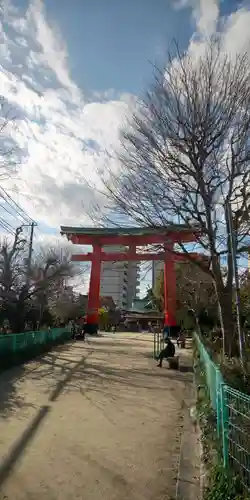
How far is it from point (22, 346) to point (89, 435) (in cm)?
929

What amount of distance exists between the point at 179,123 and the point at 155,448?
7.43m

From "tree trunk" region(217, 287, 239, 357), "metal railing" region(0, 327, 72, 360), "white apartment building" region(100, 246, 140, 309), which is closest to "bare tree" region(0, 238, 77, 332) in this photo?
"metal railing" region(0, 327, 72, 360)

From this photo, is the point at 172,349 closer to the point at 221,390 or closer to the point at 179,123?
the point at 179,123

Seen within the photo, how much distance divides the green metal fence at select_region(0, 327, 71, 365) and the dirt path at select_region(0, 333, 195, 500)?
1.39m

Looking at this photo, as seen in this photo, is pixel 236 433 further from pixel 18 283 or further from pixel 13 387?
pixel 18 283

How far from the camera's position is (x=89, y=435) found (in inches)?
231

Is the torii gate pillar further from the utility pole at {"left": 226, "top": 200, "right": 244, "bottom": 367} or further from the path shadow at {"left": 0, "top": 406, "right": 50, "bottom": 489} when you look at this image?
the path shadow at {"left": 0, "top": 406, "right": 50, "bottom": 489}

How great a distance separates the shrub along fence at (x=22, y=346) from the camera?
40.5 ft

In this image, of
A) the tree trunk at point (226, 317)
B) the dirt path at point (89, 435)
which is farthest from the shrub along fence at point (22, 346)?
the tree trunk at point (226, 317)

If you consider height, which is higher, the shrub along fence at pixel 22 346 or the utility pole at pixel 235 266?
the utility pole at pixel 235 266

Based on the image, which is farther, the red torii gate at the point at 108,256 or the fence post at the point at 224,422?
the red torii gate at the point at 108,256

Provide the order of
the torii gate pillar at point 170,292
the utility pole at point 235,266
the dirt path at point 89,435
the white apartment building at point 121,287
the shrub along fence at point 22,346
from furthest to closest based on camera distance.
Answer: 1. the white apartment building at point 121,287
2. the torii gate pillar at point 170,292
3. the shrub along fence at point 22,346
4. the utility pole at point 235,266
5. the dirt path at point 89,435

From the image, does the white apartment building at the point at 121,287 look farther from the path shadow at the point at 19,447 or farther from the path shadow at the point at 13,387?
the path shadow at the point at 19,447

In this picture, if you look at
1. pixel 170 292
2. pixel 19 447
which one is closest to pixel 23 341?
pixel 19 447
